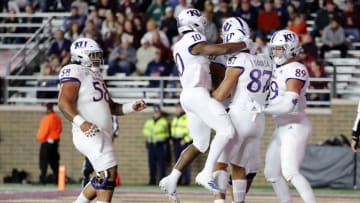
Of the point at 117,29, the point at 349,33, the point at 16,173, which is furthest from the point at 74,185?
the point at 349,33

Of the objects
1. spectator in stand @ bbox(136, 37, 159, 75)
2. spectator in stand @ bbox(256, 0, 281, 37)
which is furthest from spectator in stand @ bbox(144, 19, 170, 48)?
spectator in stand @ bbox(256, 0, 281, 37)

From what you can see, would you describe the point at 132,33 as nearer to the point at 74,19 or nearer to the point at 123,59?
the point at 123,59

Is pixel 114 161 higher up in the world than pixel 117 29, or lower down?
lower down

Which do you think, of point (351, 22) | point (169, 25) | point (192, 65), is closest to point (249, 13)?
point (169, 25)

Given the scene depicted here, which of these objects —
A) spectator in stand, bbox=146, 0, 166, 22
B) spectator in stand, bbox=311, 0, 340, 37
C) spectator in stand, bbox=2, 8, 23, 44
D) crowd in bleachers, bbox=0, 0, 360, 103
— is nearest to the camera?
crowd in bleachers, bbox=0, 0, 360, 103

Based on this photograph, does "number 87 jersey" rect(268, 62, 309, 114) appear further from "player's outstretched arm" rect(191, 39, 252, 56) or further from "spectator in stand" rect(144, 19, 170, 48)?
"spectator in stand" rect(144, 19, 170, 48)

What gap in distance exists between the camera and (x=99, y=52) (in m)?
14.1

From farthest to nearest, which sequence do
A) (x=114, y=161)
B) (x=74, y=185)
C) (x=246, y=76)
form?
(x=74, y=185) → (x=246, y=76) → (x=114, y=161)

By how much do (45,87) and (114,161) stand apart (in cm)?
1378

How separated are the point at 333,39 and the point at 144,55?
393cm

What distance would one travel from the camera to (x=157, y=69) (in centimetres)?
2681

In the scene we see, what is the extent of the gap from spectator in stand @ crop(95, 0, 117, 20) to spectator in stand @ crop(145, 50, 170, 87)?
2.37 metres

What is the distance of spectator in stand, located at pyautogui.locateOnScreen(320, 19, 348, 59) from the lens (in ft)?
85.5

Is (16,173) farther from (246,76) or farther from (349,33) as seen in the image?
(246,76)
